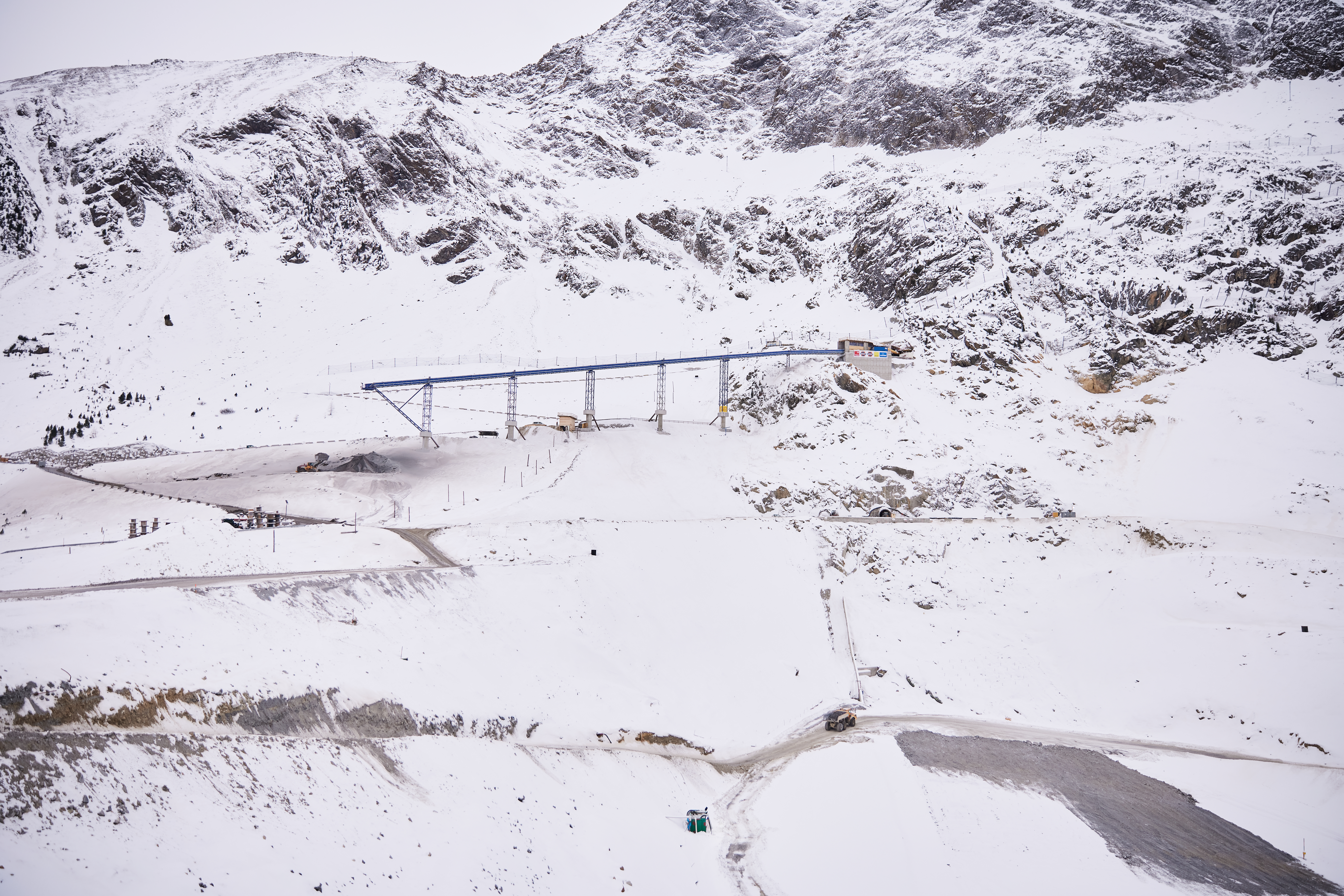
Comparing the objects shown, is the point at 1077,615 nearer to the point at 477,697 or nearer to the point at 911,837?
the point at 911,837

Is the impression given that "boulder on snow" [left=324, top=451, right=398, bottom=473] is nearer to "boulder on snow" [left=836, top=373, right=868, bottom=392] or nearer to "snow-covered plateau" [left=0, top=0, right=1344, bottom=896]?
"snow-covered plateau" [left=0, top=0, right=1344, bottom=896]

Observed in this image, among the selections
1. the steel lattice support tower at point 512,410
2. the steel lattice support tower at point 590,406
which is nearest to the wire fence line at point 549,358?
the steel lattice support tower at point 590,406

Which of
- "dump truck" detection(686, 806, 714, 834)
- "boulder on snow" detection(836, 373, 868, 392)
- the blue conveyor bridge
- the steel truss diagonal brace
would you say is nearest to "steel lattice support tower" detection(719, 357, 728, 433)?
the blue conveyor bridge

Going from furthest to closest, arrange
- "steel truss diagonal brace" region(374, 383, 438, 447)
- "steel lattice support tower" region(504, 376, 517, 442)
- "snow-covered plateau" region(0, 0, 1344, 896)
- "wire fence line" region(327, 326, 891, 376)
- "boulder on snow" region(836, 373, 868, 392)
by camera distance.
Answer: "wire fence line" region(327, 326, 891, 376) < "boulder on snow" region(836, 373, 868, 392) < "steel lattice support tower" region(504, 376, 517, 442) < "steel truss diagonal brace" region(374, 383, 438, 447) < "snow-covered plateau" region(0, 0, 1344, 896)

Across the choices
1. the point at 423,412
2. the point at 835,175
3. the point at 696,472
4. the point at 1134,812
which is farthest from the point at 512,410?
the point at 835,175

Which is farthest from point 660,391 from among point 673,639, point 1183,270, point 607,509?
point 1183,270

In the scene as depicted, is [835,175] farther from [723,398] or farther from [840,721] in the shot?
[840,721]
